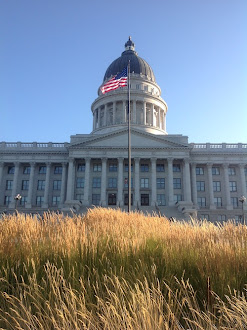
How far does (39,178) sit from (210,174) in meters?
36.9

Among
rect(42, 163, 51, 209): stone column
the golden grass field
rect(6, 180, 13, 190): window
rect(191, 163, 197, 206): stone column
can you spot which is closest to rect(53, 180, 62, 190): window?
rect(42, 163, 51, 209): stone column

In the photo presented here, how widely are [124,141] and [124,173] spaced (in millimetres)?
6692

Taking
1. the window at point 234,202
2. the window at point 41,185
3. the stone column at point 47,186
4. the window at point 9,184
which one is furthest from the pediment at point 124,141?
the window at point 9,184

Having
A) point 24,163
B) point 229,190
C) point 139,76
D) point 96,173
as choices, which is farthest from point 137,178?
point 139,76

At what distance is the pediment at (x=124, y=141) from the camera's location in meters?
53.7

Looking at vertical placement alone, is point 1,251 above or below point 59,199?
below

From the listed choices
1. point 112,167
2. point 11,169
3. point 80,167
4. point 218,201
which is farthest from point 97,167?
A: point 218,201

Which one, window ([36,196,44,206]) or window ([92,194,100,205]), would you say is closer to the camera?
window ([92,194,100,205])

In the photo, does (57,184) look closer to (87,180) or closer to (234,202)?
(87,180)

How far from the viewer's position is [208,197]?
54.8 metres

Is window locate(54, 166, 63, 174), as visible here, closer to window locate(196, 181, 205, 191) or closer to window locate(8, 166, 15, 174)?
window locate(8, 166, 15, 174)

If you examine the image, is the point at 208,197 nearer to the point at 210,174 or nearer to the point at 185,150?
the point at 210,174

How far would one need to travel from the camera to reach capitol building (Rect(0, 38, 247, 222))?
52531 mm

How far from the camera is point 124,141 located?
5431cm
